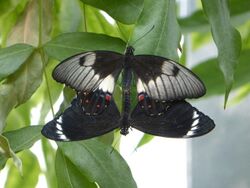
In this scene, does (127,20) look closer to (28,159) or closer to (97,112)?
(97,112)

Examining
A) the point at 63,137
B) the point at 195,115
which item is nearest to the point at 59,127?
the point at 63,137

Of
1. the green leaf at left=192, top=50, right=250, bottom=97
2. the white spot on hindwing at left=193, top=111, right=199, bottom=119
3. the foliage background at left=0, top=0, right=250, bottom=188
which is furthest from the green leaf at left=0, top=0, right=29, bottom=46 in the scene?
the white spot on hindwing at left=193, top=111, right=199, bottom=119

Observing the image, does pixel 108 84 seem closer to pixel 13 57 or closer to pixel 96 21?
pixel 13 57

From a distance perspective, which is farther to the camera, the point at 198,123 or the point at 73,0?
the point at 73,0

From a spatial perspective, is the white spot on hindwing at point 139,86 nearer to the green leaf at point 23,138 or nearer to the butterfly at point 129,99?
the butterfly at point 129,99

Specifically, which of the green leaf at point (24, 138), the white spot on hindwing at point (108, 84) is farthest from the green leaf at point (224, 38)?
the green leaf at point (24, 138)

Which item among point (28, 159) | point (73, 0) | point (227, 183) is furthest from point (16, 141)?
point (227, 183)
